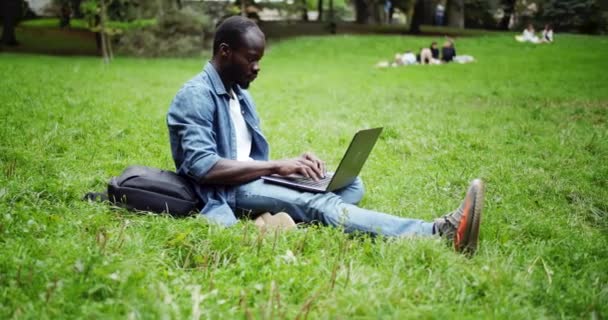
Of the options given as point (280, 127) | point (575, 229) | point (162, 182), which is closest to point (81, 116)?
point (280, 127)

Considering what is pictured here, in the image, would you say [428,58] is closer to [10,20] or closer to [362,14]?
[10,20]

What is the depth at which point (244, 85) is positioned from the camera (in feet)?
14.5

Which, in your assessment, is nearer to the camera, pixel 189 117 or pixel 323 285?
pixel 323 285

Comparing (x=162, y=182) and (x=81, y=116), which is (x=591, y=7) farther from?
(x=162, y=182)

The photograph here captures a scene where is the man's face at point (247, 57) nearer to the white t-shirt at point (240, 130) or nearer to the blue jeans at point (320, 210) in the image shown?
the white t-shirt at point (240, 130)

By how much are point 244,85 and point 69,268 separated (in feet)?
6.71

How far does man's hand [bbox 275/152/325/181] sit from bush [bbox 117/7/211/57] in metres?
23.6

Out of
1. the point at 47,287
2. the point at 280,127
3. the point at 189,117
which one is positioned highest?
the point at 189,117

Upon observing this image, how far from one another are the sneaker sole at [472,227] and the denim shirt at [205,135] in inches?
62.2

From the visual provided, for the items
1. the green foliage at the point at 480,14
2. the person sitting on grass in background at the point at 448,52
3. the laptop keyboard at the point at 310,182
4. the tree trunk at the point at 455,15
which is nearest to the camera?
the laptop keyboard at the point at 310,182

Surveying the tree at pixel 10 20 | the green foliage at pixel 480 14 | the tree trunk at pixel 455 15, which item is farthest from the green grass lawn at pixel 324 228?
the green foliage at pixel 480 14

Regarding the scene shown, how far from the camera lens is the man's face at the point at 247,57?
4.18 m

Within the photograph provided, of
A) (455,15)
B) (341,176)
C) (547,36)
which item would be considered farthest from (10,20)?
(341,176)

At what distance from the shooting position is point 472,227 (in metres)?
3.43
